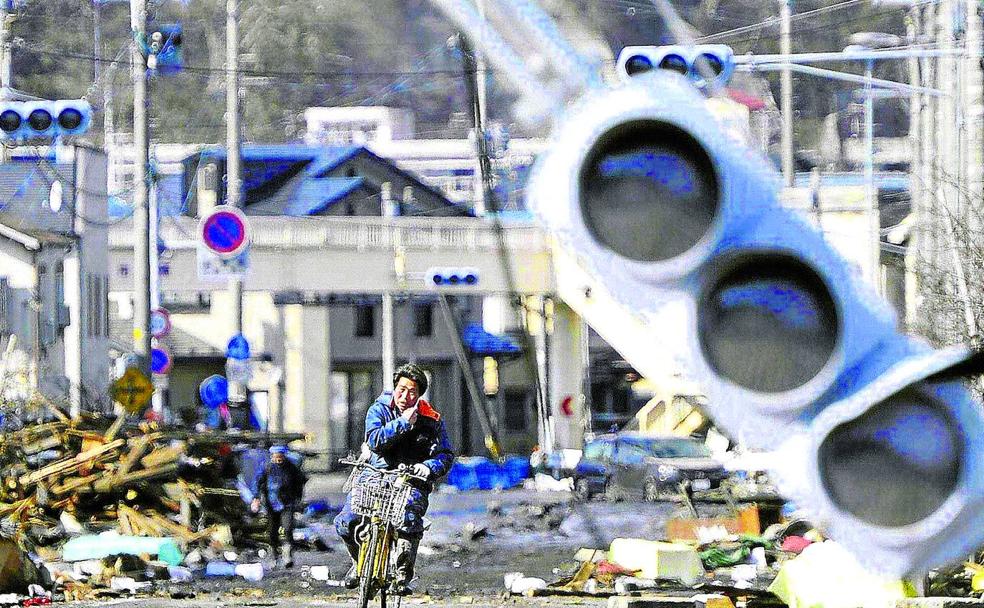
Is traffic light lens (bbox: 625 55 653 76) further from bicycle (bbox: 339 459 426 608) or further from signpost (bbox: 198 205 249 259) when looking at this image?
signpost (bbox: 198 205 249 259)

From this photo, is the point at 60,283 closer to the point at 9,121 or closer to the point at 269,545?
the point at 9,121

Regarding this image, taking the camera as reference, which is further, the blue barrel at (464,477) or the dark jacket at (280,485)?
the blue barrel at (464,477)

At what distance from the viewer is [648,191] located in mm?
2770

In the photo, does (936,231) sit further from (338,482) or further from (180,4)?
(338,482)

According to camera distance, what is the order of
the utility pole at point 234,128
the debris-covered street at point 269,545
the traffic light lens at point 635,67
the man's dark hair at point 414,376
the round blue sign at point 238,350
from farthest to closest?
the utility pole at point 234,128 < the round blue sign at point 238,350 < the debris-covered street at point 269,545 < the man's dark hair at point 414,376 < the traffic light lens at point 635,67

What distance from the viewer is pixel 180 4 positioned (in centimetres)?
3884

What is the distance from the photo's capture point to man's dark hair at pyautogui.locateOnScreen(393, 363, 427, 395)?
10.1 meters

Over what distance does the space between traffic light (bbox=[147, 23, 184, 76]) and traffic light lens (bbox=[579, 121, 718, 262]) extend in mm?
30013

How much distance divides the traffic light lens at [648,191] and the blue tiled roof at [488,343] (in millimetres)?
63859

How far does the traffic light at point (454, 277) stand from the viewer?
154ft

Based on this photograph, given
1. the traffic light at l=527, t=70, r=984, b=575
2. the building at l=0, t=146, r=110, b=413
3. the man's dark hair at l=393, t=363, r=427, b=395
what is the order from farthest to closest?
the building at l=0, t=146, r=110, b=413 → the man's dark hair at l=393, t=363, r=427, b=395 → the traffic light at l=527, t=70, r=984, b=575

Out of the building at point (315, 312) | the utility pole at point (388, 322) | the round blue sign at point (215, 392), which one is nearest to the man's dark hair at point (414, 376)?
the round blue sign at point (215, 392)

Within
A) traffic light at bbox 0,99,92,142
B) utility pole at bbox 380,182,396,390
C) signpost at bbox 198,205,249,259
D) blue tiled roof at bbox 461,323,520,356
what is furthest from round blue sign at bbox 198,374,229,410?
blue tiled roof at bbox 461,323,520,356

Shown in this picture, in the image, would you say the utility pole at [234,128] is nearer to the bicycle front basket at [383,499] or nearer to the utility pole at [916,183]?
the utility pole at [916,183]
